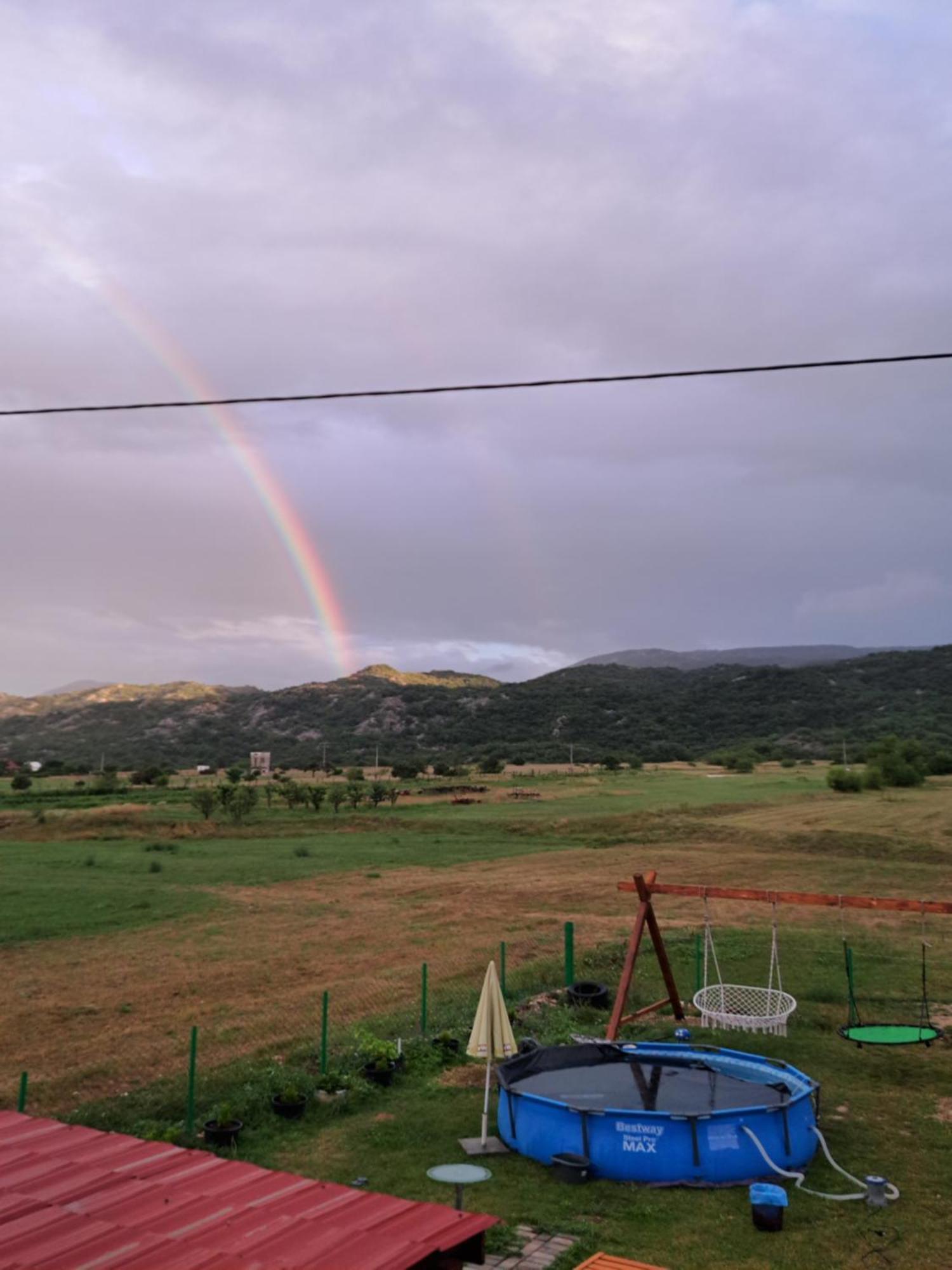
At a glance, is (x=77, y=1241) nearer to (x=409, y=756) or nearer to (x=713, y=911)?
(x=713, y=911)

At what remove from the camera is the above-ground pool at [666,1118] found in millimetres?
11156

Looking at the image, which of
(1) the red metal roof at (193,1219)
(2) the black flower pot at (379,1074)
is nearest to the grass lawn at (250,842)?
(2) the black flower pot at (379,1074)

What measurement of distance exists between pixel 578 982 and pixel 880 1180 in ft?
33.4

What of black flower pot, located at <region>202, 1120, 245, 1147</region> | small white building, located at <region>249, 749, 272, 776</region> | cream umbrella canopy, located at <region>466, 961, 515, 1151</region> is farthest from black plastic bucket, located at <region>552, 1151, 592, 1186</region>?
small white building, located at <region>249, 749, 272, 776</region>

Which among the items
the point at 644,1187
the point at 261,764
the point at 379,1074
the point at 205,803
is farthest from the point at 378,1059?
the point at 261,764

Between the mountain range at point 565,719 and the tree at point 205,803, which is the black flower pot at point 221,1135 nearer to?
the tree at point 205,803

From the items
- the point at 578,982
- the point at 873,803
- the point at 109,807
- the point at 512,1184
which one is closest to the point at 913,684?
the point at 873,803

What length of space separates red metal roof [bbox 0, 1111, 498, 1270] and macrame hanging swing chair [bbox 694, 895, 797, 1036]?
1093 cm

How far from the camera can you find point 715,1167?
1116cm

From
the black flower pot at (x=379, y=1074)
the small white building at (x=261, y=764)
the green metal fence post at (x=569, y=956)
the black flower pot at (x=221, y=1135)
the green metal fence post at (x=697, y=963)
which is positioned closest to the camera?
the black flower pot at (x=221, y=1135)

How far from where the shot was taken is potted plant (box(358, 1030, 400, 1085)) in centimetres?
1482

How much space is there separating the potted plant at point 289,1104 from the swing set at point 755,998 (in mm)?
5154

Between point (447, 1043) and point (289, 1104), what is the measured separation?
12.0 ft

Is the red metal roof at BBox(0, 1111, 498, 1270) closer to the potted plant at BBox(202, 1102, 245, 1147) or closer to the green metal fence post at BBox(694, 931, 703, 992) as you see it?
the potted plant at BBox(202, 1102, 245, 1147)
